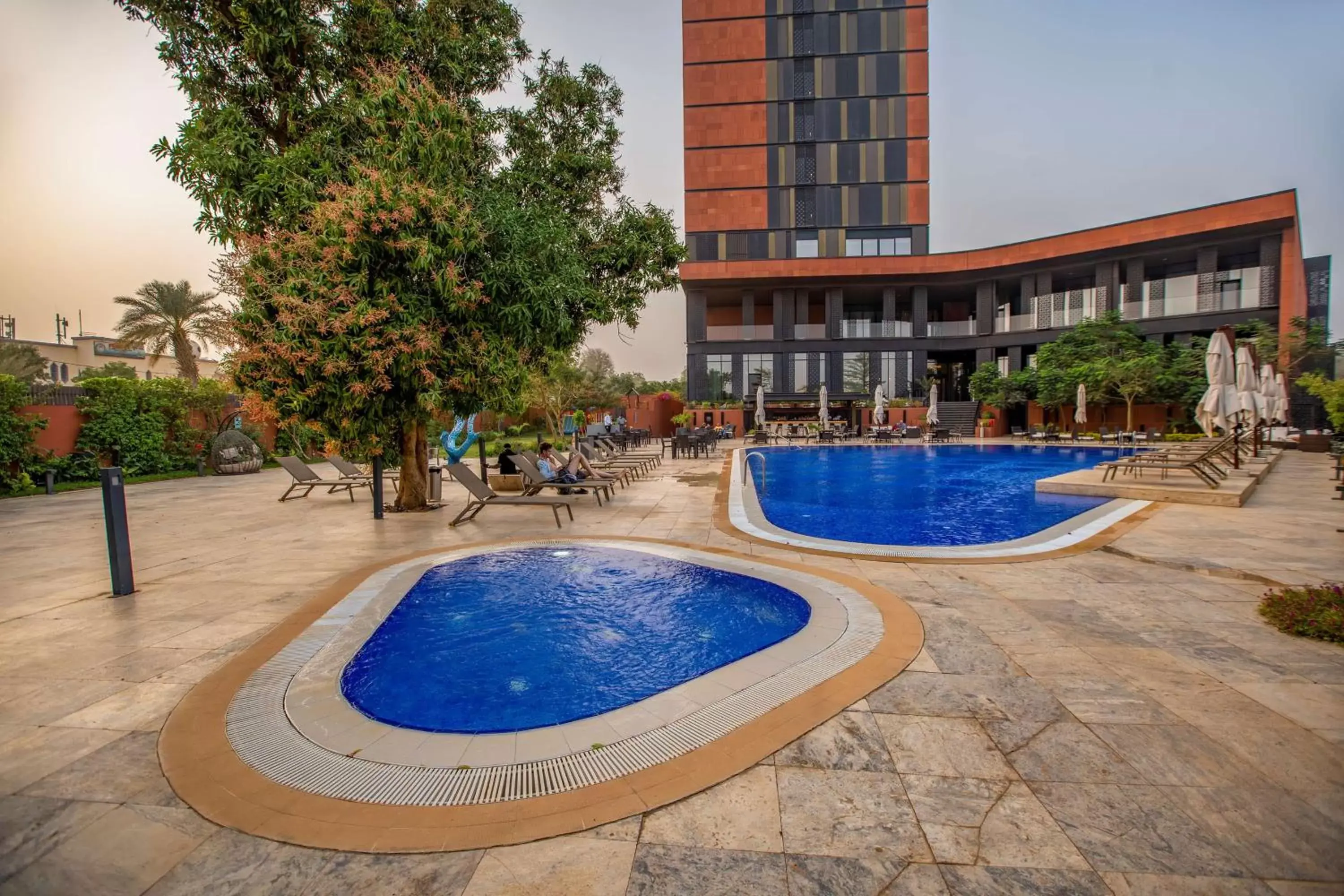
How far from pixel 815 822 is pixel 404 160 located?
24.2 feet

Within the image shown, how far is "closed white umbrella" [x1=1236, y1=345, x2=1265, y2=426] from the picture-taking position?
35.6ft

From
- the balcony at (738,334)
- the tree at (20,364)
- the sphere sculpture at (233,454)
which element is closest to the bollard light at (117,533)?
the sphere sculpture at (233,454)

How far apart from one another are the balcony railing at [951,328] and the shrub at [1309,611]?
30595 mm

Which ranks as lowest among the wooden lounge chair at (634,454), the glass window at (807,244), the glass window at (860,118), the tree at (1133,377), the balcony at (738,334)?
the wooden lounge chair at (634,454)

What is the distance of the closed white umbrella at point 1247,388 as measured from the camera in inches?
427

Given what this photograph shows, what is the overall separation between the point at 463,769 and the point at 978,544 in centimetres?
616

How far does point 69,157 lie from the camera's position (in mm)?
6691

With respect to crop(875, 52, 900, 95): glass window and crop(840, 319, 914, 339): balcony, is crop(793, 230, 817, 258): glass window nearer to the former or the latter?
crop(840, 319, 914, 339): balcony

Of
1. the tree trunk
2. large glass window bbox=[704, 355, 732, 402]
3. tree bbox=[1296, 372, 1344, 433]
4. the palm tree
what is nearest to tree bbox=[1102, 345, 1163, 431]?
tree bbox=[1296, 372, 1344, 433]

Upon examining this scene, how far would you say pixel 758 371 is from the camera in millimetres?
Result: 33094

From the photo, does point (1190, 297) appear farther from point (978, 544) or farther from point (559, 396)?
point (559, 396)

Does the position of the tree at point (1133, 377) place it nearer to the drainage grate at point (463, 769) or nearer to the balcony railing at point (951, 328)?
the balcony railing at point (951, 328)

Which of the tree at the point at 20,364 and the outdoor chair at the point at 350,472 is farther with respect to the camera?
the tree at the point at 20,364

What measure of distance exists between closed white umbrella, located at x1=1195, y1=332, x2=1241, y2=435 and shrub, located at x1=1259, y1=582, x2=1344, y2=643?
28.4 ft
